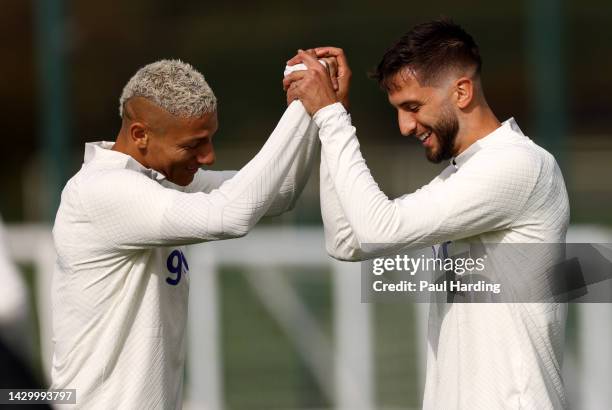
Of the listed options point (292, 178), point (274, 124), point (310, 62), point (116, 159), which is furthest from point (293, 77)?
point (274, 124)

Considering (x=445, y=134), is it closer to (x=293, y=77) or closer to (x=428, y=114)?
(x=428, y=114)

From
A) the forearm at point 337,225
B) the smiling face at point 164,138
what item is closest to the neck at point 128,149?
the smiling face at point 164,138

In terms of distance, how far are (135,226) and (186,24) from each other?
63.4 feet

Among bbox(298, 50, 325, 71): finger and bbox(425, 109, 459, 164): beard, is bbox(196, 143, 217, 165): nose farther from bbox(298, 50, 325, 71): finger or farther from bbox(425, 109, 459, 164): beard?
bbox(425, 109, 459, 164): beard

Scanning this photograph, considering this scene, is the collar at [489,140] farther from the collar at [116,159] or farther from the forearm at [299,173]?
the collar at [116,159]

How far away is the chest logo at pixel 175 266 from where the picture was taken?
11.9 ft

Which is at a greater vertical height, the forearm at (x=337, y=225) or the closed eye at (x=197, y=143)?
the closed eye at (x=197, y=143)

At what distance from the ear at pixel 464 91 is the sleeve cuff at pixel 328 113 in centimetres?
32

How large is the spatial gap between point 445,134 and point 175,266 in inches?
34.6

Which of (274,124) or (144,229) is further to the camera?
(274,124)

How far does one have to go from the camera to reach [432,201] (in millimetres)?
3314

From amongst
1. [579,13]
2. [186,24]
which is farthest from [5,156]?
[579,13]

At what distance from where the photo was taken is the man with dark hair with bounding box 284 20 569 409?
3.31m

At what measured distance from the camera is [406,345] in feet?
25.4
